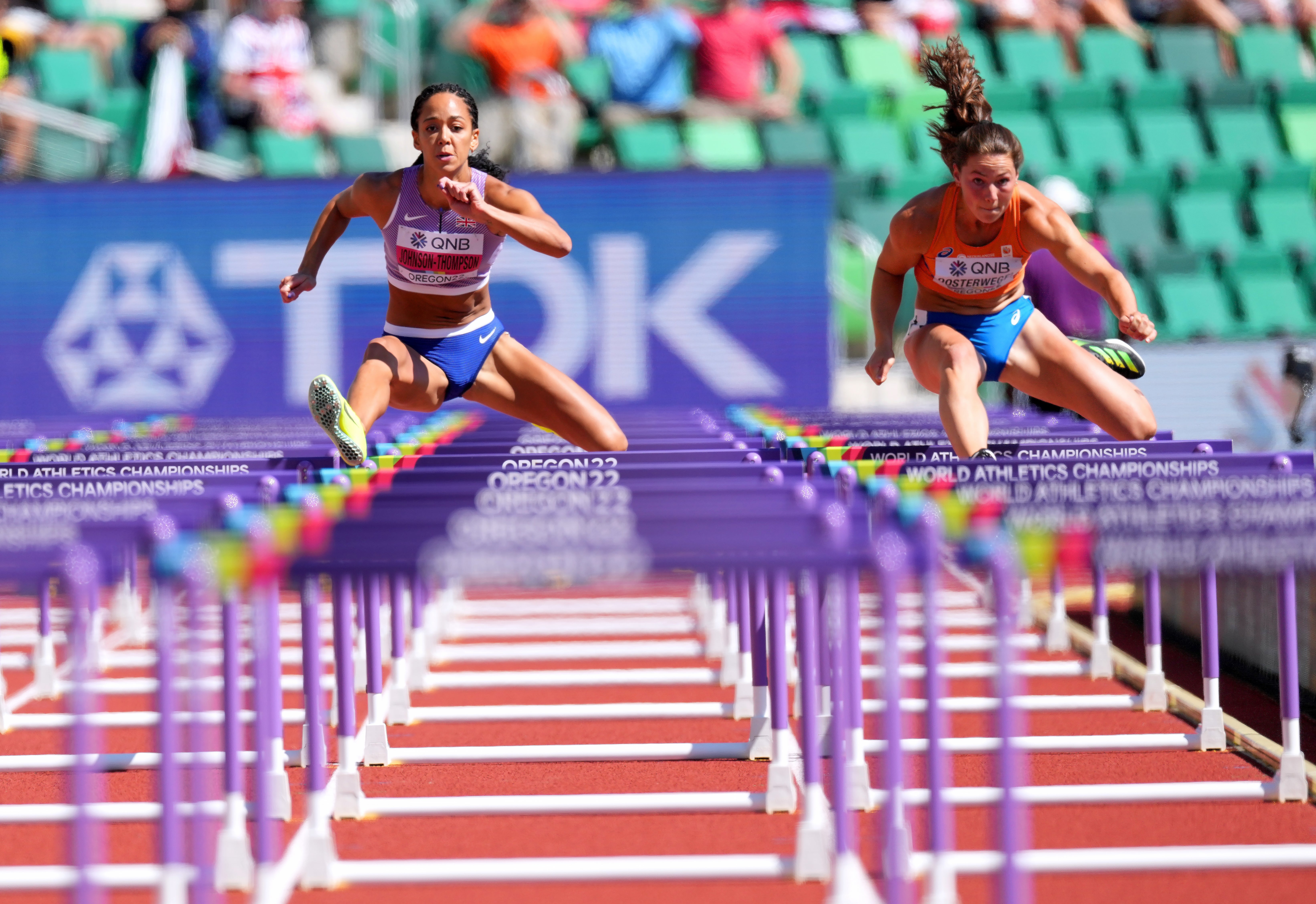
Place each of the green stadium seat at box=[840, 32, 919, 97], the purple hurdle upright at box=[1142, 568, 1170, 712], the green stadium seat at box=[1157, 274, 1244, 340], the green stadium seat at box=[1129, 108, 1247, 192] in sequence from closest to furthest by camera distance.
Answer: the purple hurdle upright at box=[1142, 568, 1170, 712]
the green stadium seat at box=[1157, 274, 1244, 340]
the green stadium seat at box=[1129, 108, 1247, 192]
the green stadium seat at box=[840, 32, 919, 97]

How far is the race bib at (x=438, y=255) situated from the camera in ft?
20.2

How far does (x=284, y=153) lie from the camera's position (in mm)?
13688

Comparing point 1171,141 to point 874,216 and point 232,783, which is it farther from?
point 232,783

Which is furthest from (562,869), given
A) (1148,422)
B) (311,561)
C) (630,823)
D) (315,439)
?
(315,439)

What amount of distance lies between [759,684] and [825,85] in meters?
10.6

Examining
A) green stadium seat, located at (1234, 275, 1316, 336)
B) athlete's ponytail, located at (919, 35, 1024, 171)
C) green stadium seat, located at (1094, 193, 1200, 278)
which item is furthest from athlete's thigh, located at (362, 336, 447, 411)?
green stadium seat, located at (1234, 275, 1316, 336)

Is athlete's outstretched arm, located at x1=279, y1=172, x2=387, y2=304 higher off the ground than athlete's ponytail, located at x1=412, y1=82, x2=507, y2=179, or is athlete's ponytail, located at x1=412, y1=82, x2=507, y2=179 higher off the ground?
athlete's ponytail, located at x1=412, y1=82, x2=507, y2=179

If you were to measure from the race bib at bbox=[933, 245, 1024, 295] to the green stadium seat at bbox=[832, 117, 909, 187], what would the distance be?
806 centimetres

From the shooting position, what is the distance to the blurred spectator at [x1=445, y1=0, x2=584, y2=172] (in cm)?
1320

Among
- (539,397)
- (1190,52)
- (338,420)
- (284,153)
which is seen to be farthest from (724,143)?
(338,420)

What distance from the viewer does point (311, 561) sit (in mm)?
3107

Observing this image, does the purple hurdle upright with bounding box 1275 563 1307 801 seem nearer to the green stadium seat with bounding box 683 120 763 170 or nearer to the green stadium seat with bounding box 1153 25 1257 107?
the green stadium seat with bounding box 683 120 763 170

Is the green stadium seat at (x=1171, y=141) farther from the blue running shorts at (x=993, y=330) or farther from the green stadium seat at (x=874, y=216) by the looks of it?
the blue running shorts at (x=993, y=330)

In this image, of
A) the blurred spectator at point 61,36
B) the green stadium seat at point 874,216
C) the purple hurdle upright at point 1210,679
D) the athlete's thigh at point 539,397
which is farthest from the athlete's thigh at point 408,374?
the blurred spectator at point 61,36
